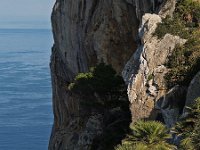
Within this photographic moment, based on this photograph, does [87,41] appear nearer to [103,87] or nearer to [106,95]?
[106,95]

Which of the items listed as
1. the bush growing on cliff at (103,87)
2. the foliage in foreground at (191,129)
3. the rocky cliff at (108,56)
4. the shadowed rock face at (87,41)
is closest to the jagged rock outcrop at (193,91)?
the rocky cliff at (108,56)

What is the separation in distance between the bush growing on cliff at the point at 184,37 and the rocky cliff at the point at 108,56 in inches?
15.5

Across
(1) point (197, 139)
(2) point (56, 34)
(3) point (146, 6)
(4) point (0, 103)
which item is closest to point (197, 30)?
(3) point (146, 6)

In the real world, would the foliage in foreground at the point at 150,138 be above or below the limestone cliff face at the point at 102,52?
below

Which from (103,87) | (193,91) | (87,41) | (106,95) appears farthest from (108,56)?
(193,91)

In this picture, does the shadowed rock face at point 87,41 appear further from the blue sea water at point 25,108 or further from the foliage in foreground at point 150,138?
the blue sea water at point 25,108

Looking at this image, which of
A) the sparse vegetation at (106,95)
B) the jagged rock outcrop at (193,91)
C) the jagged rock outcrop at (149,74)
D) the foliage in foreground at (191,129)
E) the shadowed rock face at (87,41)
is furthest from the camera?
the shadowed rock face at (87,41)

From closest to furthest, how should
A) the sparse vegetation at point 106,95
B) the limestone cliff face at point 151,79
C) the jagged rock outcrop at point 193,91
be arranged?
the jagged rock outcrop at point 193,91, the limestone cliff face at point 151,79, the sparse vegetation at point 106,95

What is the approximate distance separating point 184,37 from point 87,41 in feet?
68.2

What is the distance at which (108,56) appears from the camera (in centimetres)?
4272

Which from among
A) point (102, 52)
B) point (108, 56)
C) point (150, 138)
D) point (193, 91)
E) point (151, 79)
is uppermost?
point (102, 52)

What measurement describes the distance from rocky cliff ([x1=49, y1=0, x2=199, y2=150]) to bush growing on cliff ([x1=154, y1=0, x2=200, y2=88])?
395 millimetres

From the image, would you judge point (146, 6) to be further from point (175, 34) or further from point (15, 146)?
point (15, 146)

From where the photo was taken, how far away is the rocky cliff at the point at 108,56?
23.3m
